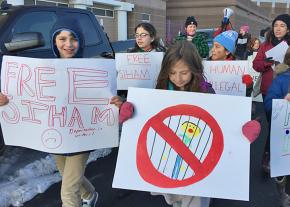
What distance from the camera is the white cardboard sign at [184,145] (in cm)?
261

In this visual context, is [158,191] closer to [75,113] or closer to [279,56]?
[75,113]

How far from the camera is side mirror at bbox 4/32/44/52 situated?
3.95 meters

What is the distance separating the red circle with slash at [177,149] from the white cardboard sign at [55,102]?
42 cm

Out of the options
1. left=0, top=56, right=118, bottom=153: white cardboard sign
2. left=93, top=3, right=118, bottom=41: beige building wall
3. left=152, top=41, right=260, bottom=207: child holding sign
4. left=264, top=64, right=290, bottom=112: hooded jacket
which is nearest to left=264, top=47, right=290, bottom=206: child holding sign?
left=264, top=64, right=290, bottom=112: hooded jacket

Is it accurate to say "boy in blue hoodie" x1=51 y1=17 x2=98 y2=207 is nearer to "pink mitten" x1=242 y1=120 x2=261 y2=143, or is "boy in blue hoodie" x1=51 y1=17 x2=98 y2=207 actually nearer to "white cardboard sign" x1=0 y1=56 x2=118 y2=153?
"white cardboard sign" x1=0 y1=56 x2=118 y2=153

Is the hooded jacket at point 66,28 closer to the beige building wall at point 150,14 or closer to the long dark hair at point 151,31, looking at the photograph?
the long dark hair at point 151,31

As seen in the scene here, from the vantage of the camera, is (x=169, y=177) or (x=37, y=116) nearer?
(x=169, y=177)

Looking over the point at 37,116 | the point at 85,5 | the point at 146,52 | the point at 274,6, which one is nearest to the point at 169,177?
the point at 37,116

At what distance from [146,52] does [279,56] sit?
149cm

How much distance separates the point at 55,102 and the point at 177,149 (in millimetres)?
904

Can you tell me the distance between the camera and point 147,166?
2682mm

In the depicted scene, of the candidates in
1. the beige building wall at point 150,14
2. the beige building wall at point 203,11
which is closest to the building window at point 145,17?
the beige building wall at point 150,14

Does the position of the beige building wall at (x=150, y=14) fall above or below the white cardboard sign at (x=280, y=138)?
above

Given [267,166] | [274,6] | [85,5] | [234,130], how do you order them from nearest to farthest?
[234,130] < [267,166] < [85,5] < [274,6]
